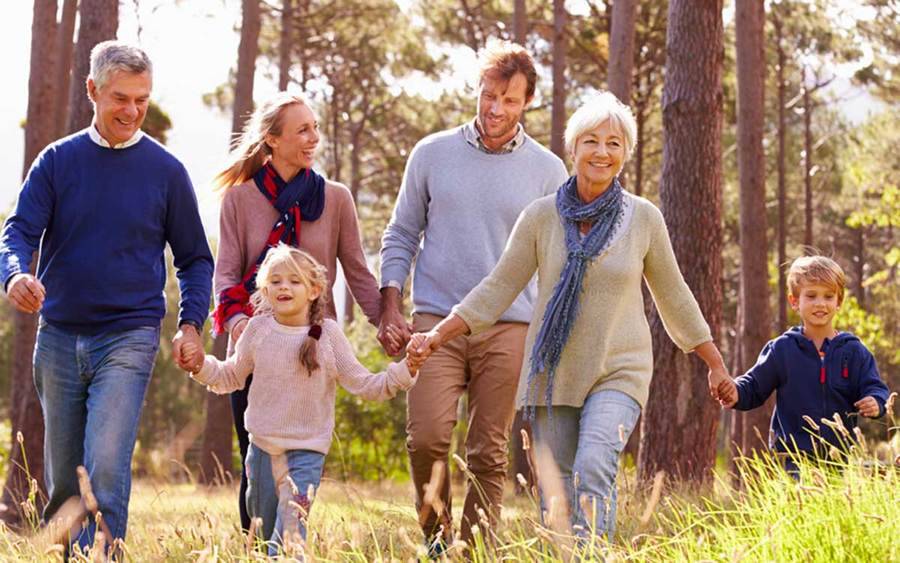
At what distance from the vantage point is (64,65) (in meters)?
15.9

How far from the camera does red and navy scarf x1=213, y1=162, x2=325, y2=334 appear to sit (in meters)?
5.79

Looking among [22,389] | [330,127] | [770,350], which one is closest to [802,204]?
[330,127]

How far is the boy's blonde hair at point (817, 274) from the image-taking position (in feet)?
20.3

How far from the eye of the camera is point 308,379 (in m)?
5.40

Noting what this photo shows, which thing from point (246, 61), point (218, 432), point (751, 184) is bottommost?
point (218, 432)

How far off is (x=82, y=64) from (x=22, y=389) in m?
3.89

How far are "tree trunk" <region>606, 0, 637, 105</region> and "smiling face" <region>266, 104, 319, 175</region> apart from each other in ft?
29.3

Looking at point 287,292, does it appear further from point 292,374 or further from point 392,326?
point 392,326

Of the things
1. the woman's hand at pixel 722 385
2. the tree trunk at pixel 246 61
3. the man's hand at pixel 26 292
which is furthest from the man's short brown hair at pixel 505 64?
the tree trunk at pixel 246 61

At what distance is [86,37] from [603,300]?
21.1ft

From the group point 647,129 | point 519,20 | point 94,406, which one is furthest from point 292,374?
point 647,129

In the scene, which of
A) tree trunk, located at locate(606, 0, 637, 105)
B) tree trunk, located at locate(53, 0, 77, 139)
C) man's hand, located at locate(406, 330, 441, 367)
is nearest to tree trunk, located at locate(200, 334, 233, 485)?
tree trunk, located at locate(53, 0, 77, 139)

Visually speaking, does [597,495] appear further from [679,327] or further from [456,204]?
[456,204]

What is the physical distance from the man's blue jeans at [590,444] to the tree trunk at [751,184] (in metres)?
10.4
